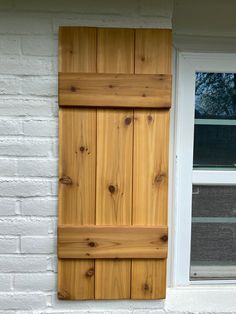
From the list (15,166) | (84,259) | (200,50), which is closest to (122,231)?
(84,259)

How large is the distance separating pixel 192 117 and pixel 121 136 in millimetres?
409

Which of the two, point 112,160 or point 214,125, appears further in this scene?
point 214,125

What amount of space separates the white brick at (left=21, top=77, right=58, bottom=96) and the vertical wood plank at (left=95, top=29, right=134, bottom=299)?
21 cm

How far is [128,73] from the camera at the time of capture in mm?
1883

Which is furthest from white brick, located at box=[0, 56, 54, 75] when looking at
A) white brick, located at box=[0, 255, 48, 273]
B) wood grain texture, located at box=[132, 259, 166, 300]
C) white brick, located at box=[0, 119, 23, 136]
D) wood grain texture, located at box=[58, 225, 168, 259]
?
wood grain texture, located at box=[132, 259, 166, 300]

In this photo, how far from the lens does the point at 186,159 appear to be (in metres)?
2.11

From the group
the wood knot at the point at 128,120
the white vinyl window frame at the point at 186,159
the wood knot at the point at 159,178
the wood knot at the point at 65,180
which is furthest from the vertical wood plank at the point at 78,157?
the white vinyl window frame at the point at 186,159

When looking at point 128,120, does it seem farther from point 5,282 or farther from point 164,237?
point 5,282

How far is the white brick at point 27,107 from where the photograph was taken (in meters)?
1.89

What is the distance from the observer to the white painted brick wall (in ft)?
6.17

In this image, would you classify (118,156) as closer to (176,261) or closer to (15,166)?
(15,166)

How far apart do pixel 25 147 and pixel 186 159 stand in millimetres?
779

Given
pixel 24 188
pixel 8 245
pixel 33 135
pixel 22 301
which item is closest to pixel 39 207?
pixel 24 188

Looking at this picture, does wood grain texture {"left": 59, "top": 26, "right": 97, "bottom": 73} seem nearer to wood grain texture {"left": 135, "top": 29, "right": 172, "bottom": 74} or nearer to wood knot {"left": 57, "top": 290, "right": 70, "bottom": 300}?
wood grain texture {"left": 135, "top": 29, "right": 172, "bottom": 74}
